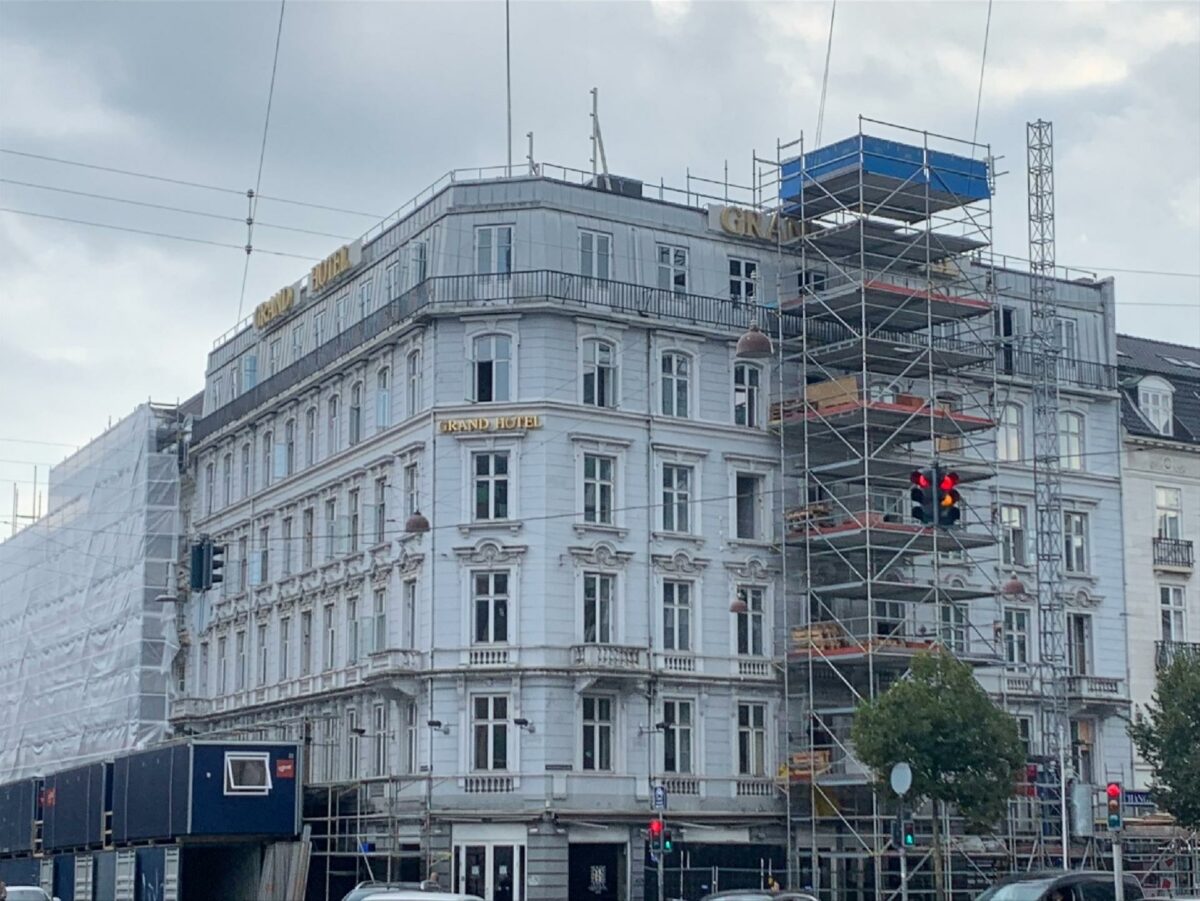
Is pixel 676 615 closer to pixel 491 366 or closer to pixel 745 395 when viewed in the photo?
pixel 745 395

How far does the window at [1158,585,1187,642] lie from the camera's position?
71500 millimetres

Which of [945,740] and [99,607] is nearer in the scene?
[945,740]

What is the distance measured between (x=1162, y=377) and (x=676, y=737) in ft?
81.6

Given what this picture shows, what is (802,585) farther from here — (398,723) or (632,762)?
(398,723)

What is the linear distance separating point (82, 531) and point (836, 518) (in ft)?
117

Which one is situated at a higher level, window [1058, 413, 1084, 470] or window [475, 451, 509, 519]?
window [1058, 413, 1084, 470]

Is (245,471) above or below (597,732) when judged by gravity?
above

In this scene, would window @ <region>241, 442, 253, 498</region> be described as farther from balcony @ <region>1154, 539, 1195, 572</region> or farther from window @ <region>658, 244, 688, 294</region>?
balcony @ <region>1154, 539, 1195, 572</region>

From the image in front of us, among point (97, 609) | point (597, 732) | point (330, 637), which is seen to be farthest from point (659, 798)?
point (97, 609)

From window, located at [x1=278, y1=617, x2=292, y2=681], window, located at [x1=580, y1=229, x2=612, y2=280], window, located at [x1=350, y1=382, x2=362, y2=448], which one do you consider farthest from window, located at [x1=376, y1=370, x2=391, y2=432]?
window, located at [x1=278, y1=617, x2=292, y2=681]

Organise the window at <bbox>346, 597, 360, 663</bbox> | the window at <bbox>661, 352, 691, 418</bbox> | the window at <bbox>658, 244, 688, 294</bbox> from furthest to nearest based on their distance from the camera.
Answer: the window at <bbox>346, 597, 360, 663</bbox>
the window at <bbox>658, 244, 688, 294</bbox>
the window at <bbox>661, 352, 691, 418</bbox>

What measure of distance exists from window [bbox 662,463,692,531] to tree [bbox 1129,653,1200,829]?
14.7m

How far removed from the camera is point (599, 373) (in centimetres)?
6156

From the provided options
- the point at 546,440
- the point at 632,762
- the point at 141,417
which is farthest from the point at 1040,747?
the point at 141,417
